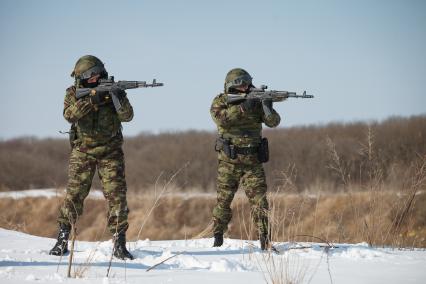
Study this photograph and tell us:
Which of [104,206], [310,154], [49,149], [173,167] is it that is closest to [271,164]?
[310,154]

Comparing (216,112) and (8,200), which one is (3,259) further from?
(8,200)

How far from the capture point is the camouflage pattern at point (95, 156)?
194 inches

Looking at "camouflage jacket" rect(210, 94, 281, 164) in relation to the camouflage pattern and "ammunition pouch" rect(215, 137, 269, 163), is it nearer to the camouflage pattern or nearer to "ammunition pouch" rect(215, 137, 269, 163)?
"ammunition pouch" rect(215, 137, 269, 163)

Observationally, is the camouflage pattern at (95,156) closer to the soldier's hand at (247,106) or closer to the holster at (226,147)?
the holster at (226,147)

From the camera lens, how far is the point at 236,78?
592 centimetres

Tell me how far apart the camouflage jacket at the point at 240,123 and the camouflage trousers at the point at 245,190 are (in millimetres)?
93

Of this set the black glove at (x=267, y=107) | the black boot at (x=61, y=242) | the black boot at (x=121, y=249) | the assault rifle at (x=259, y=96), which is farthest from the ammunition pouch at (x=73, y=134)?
the black glove at (x=267, y=107)

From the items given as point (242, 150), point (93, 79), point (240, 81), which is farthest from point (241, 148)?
point (93, 79)

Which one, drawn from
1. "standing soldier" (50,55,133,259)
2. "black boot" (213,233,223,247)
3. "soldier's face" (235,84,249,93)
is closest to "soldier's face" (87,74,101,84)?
"standing soldier" (50,55,133,259)

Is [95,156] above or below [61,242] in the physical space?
above

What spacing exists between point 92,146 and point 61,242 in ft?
2.88

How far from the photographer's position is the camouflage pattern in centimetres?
492

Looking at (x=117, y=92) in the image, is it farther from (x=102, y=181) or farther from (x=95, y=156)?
(x=102, y=181)

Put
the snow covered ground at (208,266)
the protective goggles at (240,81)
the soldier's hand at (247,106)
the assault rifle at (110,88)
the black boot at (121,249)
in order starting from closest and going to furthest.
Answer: the snow covered ground at (208,266) → the black boot at (121,249) → the assault rifle at (110,88) → the soldier's hand at (247,106) → the protective goggles at (240,81)
